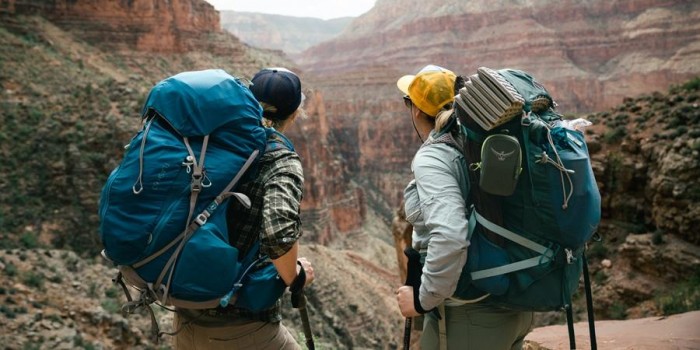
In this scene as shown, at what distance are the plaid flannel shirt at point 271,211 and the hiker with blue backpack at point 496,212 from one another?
546 mm

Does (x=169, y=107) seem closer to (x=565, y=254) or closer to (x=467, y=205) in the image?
(x=467, y=205)

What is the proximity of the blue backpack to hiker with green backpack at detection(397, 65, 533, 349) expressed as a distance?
2.46 feet

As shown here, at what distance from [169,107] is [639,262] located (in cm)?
921

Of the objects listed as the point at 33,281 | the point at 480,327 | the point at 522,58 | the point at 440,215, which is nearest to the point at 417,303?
the point at 480,327

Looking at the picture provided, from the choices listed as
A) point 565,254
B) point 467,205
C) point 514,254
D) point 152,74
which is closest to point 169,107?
point 467,205

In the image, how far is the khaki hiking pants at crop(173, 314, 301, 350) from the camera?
9.65ft

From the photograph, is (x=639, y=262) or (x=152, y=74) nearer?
(x=639, y=262)

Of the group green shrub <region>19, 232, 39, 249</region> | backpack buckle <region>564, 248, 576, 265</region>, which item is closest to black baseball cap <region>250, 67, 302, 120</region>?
backpack buckle <region>564, 248, 576, 265</region>

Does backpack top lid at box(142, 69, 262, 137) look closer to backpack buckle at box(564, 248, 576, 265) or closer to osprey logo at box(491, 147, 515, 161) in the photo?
osprey logo at box(491, 147, 515, 161)

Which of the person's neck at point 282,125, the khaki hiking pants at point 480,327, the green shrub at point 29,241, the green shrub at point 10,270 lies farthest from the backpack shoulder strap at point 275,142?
the green shrub at point 29,241

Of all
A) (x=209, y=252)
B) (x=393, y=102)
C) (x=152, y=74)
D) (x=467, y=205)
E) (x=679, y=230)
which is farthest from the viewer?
(x=393, y=102)

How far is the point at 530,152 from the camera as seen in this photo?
254 cm

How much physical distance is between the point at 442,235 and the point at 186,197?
43.7 inches

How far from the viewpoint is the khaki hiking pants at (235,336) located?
2941 millimetres
